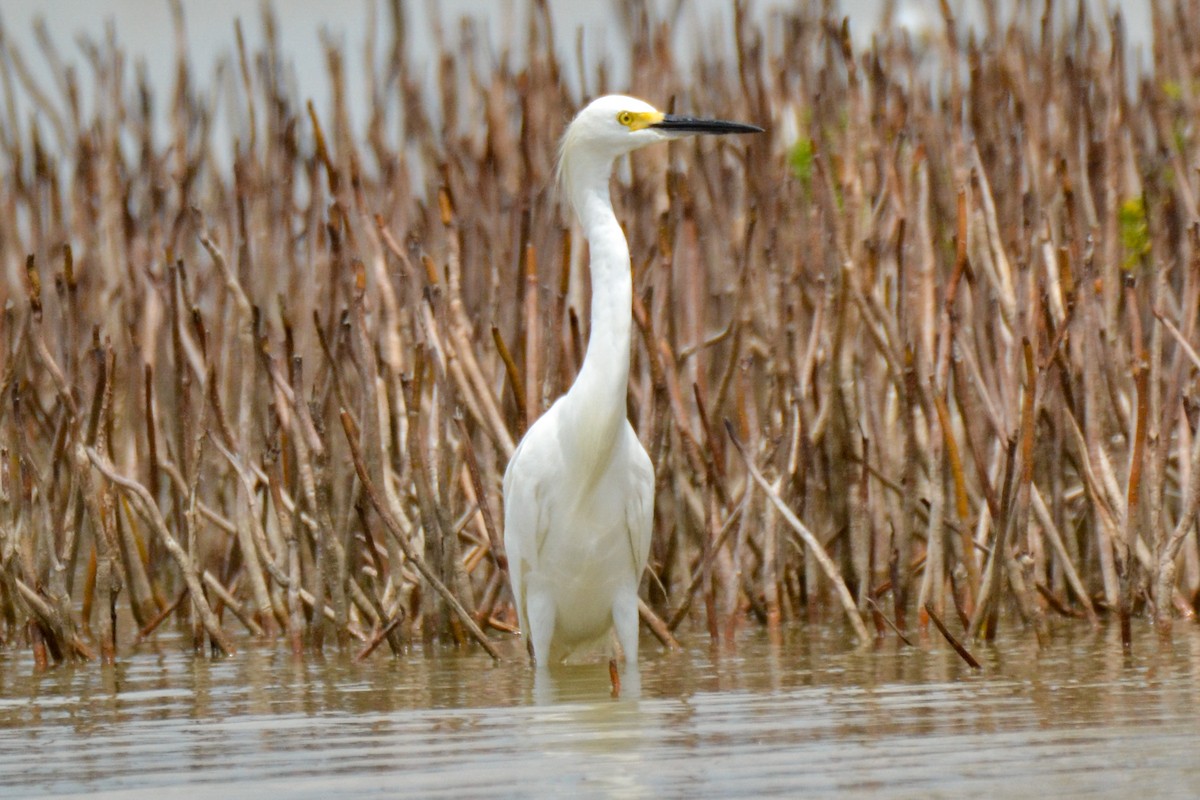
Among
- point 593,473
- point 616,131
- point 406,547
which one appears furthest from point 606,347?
point 406,547

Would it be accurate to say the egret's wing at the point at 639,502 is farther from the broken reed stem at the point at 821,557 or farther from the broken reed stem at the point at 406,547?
the broken reed stem at the point at 406,547

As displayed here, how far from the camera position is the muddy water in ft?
8.54

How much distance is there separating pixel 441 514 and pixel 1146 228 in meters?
2.69

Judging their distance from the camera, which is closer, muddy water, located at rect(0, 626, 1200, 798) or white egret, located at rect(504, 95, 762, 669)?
muddy water, located at rect(0, 626, 1200, 798)

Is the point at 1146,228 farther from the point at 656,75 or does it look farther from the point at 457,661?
the point at 457,661

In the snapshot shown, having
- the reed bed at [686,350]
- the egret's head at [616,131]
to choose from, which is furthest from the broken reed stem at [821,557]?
the egret's head at [616,131]

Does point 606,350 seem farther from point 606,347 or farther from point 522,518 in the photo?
point 522,518

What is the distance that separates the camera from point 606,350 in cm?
444

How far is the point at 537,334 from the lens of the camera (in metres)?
4.89

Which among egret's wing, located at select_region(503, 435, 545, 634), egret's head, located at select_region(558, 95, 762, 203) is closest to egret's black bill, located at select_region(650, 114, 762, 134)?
egret's head, located at select_region(558, 95, 762, 203)

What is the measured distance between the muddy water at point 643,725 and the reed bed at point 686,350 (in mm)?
283

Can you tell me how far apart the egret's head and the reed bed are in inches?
13.2

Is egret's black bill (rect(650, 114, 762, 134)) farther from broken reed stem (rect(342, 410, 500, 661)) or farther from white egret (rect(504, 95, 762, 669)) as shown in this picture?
broken reed stem (rect(342, 410, 500, 661))

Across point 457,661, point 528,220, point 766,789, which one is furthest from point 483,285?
point 766,789
